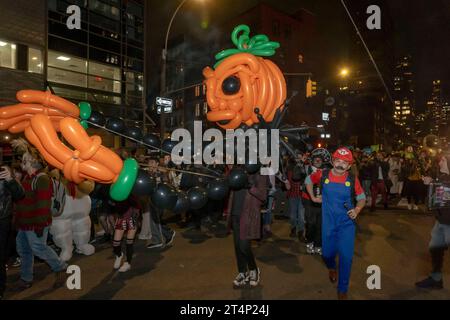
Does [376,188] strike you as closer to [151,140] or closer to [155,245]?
[155,245]

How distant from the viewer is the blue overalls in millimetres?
4500

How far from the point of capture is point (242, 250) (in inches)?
201

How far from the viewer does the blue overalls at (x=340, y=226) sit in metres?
4.50

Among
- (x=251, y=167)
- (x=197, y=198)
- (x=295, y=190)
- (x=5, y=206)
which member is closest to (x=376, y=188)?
(x=295, y=190)

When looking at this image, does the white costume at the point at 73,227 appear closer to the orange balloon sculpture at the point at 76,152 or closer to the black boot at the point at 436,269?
the orange balloon sculpture at the point at 76,152

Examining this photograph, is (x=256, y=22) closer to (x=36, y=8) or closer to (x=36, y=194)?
(x=36, y=8)

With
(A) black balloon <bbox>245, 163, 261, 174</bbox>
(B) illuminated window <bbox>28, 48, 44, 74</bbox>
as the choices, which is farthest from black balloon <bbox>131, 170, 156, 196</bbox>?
(B) illuminated window <bbox>28, 48, 44, 74</bbox>

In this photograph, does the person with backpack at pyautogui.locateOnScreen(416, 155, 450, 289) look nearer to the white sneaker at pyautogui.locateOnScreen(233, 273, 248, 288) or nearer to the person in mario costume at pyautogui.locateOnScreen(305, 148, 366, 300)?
the person in mario costume at pyautogui.locateOnScreen(305, 148, 366, 300)

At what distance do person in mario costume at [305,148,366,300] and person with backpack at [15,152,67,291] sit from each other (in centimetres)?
393

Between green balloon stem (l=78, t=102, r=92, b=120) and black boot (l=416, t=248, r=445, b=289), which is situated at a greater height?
green balloon stem (l=78, t=102, r=92, b=120)

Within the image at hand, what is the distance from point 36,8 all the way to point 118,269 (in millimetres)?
13817

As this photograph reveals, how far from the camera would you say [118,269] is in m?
5.95

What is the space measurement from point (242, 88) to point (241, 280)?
122 inches

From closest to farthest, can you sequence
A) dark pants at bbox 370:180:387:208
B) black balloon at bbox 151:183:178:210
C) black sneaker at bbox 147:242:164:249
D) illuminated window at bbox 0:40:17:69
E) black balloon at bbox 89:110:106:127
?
black balloon at bbox 151:183:178:210
black balloon at bbox 89:110:106:127
black sneaker at bbox 147:242:164:249
dark pants at bbox 370:180:387:208
illuminated window at bbox 0:40:17:69
